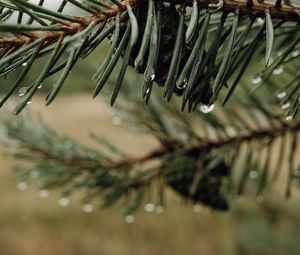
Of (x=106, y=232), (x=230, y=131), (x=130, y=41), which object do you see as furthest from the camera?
(x=106, y=232)

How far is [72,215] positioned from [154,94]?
15.7ft

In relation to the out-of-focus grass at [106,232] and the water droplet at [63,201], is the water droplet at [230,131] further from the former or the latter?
the out-of-focus grass at [106,232]

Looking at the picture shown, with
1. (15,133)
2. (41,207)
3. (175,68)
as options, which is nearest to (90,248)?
(41,207)

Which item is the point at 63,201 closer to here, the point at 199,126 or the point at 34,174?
the point at 34,174

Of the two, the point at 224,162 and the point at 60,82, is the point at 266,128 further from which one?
the point at 60,82

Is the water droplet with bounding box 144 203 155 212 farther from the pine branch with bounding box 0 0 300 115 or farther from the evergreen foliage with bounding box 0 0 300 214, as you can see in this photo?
the pine branch with bounding box 0 0 300 115

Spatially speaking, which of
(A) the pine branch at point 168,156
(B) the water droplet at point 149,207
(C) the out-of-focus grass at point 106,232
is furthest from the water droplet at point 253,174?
(C) the out-of-focus grass at point 106,232

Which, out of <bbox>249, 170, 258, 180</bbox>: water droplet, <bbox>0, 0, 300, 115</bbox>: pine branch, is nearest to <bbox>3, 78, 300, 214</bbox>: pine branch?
<bbox>249, 170, 258, 180</bbox>: water droplet

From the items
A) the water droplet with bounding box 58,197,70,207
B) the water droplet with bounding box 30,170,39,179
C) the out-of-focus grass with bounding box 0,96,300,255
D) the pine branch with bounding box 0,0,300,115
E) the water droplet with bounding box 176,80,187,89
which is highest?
the pine branch with bounding box 0,0,300,115

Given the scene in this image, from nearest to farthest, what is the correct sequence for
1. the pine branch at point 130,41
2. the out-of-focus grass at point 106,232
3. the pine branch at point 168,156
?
1. the pine branch at point 130,41
2. the pine branch at point 168,156
3. the out-of-focus grass at point 106,232

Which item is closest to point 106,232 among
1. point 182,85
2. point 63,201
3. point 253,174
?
point 63,201

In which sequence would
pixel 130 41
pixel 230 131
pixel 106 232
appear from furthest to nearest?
pixel 106 232 → pixel 230 131 → pixel 130 41

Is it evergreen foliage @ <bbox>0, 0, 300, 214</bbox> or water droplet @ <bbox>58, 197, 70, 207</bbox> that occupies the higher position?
evergreen foliage @ <bbox>0, 0, 300, 214</bbox>

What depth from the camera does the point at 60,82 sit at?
0.82 ft
